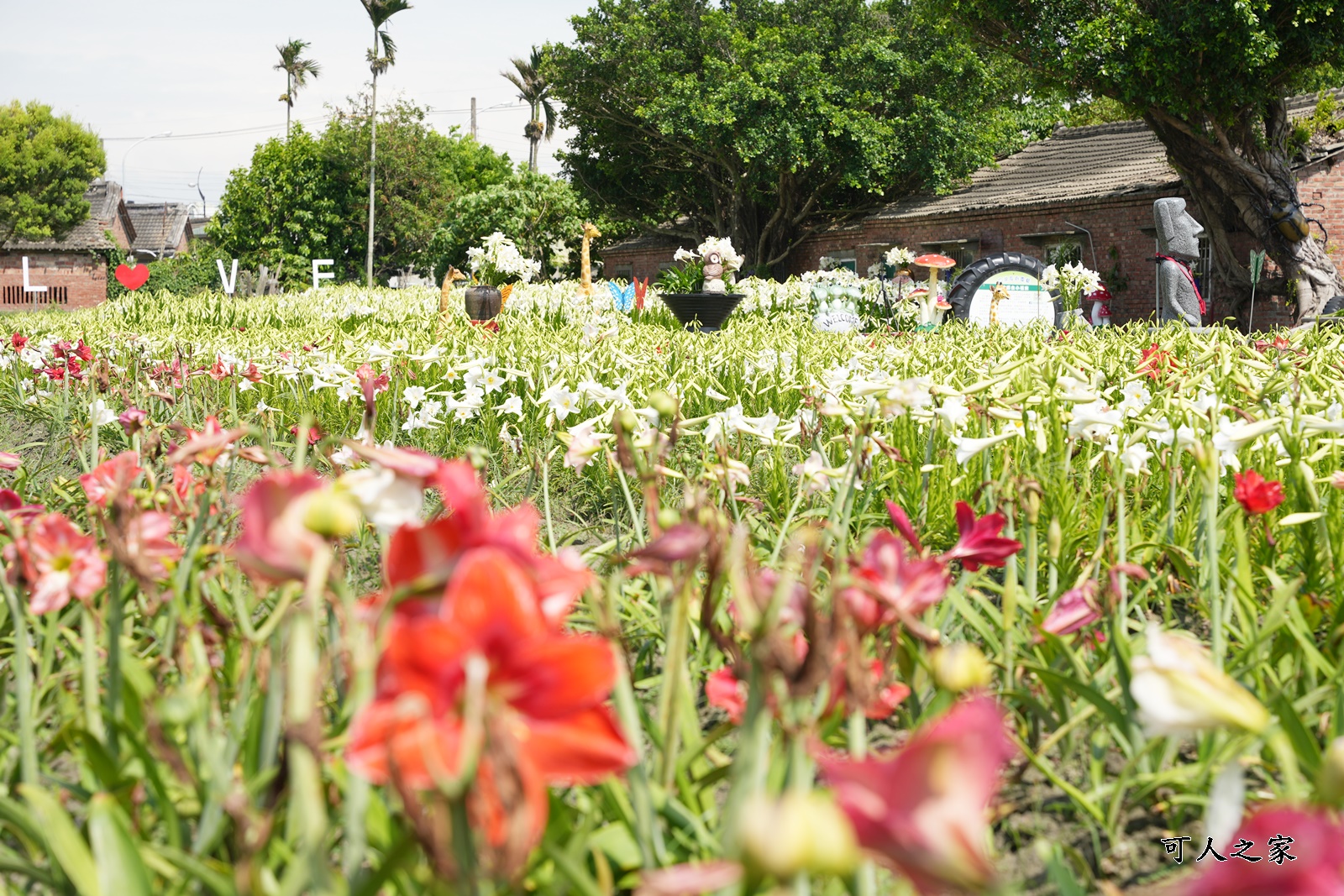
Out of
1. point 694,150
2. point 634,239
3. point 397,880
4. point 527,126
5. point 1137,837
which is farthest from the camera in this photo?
point 527,126

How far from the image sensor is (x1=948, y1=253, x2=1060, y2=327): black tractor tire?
42.3ft

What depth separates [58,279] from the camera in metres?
42.1

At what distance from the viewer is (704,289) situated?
12.6m

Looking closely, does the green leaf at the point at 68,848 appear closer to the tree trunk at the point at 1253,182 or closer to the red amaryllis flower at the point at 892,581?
the red amaryllis flower at the point at 892,581

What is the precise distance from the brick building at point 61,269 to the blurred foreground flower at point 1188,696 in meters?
46.2

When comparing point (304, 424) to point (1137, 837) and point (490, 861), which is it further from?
point (1137, 837)

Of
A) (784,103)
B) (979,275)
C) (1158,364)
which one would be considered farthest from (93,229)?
(1158,364)

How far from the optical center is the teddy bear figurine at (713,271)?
1223 cm

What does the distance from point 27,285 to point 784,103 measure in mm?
32232

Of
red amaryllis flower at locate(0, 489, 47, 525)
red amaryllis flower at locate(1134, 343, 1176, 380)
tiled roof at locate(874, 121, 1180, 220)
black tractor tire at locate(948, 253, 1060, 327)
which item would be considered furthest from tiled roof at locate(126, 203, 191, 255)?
red amaryllis flower at locate(0, 489, 47, 525)

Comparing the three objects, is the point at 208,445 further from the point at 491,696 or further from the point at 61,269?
the point at 61,269

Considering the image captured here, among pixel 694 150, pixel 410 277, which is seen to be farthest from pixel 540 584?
pixel 410 277

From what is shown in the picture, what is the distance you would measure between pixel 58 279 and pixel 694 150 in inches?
1200

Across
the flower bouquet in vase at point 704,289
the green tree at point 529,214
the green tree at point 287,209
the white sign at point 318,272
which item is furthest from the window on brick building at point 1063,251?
the green tree at point 287,209
